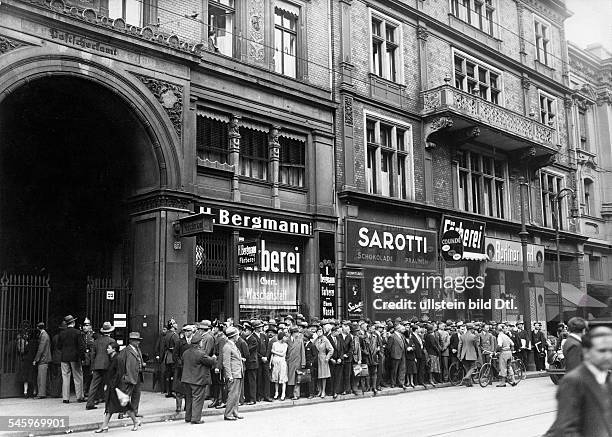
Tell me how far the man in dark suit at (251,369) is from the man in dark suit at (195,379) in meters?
2.81

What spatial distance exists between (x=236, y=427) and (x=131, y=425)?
2.04m

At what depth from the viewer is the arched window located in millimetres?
38469

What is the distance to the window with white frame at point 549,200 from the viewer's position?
35.0 metres

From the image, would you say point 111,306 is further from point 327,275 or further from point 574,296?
point 574,296

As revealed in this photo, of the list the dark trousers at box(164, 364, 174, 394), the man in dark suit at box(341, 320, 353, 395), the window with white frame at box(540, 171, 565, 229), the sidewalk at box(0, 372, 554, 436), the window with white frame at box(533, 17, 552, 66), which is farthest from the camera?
the window with white frame at box(533, 17, 552, 66)

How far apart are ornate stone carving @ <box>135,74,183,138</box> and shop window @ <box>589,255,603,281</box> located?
89.8 ft

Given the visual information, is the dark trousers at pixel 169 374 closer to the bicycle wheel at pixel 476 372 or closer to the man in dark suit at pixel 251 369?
the man in dark suit at pixel 251 369

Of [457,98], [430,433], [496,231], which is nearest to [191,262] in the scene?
[430,433]

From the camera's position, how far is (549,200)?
35625 mm

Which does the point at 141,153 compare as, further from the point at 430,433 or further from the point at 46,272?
the point at 430,433

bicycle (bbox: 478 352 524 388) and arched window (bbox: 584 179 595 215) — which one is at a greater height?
arched window (bbox: 584 179 595 215)

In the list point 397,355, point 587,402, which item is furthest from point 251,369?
point 587,402

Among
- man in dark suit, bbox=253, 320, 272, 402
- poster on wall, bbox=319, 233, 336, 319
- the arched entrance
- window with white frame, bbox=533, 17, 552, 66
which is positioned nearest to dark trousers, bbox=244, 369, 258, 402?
man in dark suit, bbox=253, 320, 272, 402

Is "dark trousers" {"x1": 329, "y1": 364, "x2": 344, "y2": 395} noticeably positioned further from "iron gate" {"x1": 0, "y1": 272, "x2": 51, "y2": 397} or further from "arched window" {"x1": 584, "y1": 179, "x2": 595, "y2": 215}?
"arched window" {"x1": 584, "y1": 179, "x2": 595, "y2": 215}
